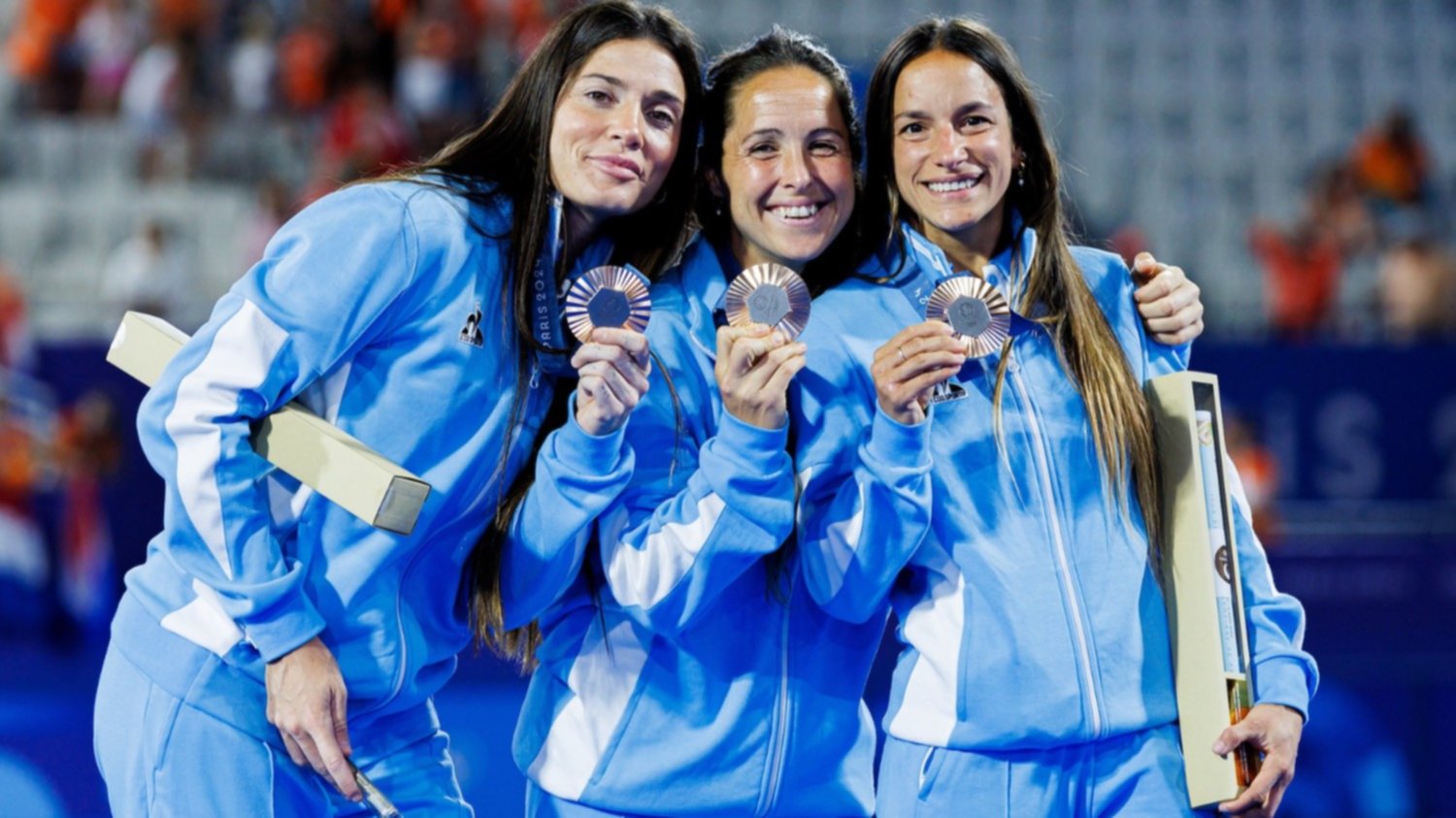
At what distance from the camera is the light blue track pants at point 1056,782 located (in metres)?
2.36

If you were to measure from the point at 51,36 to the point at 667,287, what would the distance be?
7508 millimetres

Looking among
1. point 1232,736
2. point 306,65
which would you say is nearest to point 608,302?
point 1232,736

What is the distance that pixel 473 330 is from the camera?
2.46 meters

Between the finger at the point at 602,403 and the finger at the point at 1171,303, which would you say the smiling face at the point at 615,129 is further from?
the finger at the point at 1171,303

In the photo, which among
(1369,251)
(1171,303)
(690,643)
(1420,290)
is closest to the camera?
(690,643)

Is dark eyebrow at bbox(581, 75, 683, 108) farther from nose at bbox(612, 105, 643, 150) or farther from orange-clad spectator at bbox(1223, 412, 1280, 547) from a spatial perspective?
orange-clad spectator at bbox(1223, 412, 1280, 547)

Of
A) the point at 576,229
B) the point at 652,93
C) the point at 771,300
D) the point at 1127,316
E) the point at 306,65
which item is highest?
the point at 306,65

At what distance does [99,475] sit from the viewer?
651 cm

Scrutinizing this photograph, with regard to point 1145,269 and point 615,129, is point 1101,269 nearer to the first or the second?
point 1145,269

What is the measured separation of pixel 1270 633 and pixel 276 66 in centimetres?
748

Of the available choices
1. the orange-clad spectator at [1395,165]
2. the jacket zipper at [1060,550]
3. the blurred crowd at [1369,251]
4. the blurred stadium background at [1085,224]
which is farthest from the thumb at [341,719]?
the orange-clad spectator at [1395,165]

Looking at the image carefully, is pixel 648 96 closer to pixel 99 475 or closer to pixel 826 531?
pixel 826 531

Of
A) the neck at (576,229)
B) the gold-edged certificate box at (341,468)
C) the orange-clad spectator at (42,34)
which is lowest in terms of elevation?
the gold-edged certificate box at (341,468)

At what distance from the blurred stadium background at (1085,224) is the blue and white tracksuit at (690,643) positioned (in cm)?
264
